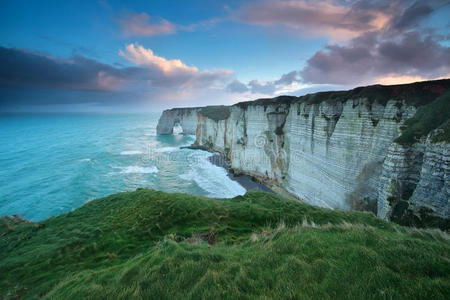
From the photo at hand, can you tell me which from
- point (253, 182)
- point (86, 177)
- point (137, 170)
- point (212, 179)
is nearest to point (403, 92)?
point (253, 182)

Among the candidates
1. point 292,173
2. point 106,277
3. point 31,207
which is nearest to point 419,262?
point 106,277

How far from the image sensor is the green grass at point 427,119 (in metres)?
10.3

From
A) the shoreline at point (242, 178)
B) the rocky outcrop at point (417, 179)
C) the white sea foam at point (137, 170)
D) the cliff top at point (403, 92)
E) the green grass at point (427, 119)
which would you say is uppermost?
the cliff top at point (403, 92)

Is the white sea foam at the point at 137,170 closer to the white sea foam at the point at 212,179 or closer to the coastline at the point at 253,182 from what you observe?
the white sea foam at the point at 212,179

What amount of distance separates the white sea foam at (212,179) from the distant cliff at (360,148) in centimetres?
486

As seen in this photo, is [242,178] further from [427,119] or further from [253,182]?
[427,119]

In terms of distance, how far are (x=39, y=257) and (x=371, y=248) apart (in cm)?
1072

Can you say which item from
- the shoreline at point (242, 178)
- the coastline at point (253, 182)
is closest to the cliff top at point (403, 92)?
the coastline at point (253, 182)

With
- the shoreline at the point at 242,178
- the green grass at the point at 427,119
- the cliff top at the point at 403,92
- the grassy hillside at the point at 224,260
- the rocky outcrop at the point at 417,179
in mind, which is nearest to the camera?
the grassy hillside at the point at 224,260

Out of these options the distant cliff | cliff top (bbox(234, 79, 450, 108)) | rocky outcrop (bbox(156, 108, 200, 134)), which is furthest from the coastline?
rocky outcrop (bbox(156, 108, 200, 134))

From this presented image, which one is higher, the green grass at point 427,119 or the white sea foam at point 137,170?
the green grass at point 427,119

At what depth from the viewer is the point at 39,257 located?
21.8 feet

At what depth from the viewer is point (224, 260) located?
14.1ft

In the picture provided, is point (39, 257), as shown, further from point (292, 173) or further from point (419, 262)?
point (292, 173)
